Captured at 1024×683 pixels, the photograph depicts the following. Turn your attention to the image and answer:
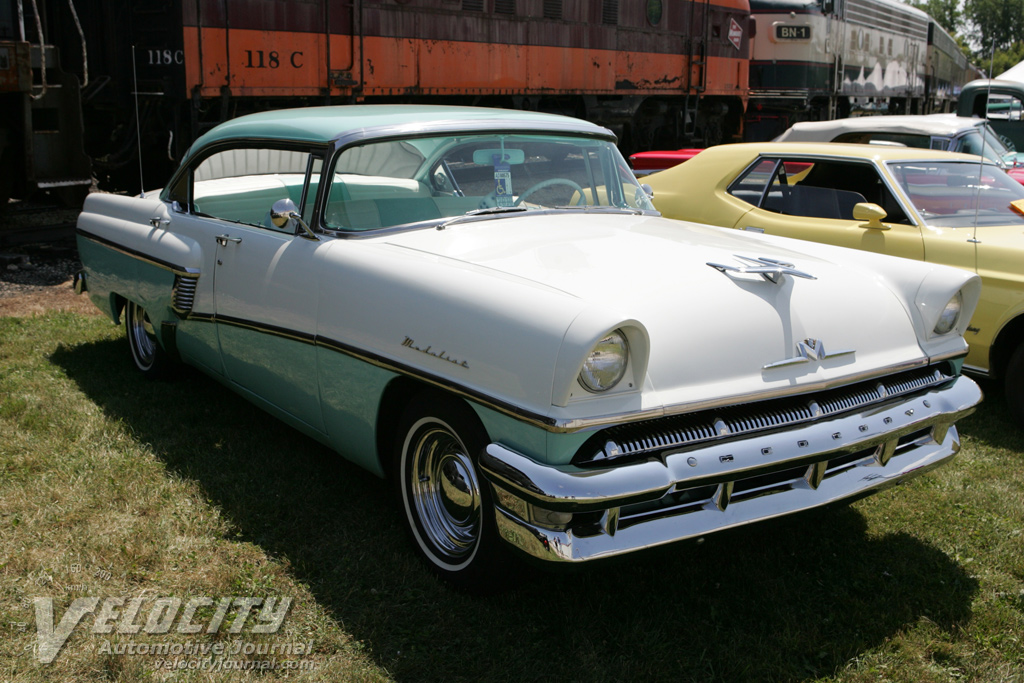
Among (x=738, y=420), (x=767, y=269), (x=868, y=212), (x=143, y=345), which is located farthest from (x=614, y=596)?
(x=143, y=345)

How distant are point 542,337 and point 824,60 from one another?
19.2 meters

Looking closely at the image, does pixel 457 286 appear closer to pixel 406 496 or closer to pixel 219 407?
pixel 406 496

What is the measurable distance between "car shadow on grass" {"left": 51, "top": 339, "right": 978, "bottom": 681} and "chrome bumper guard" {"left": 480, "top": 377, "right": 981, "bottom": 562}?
0.22 feet

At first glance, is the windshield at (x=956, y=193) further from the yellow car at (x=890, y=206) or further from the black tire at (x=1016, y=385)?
the black tire at (x=1016, y=385)

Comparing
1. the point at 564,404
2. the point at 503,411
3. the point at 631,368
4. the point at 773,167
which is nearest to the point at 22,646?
the point at 503,411

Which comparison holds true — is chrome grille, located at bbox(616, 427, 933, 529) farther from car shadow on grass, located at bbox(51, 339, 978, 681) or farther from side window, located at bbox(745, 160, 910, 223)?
side window, located at bbox(745, 160, 910, 223)

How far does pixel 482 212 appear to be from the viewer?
3582mm

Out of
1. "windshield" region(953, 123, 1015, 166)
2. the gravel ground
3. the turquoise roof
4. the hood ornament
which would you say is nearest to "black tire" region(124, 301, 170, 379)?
the turquoise roof

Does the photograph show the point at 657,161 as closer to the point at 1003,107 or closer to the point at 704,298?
the point at 704,298

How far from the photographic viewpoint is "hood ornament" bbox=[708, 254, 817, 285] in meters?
2.93

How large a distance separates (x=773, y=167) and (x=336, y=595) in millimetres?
3909

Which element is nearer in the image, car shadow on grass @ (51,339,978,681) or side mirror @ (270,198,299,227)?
car shadow on grass @ (51,339,978,681)

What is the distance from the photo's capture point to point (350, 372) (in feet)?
10.2

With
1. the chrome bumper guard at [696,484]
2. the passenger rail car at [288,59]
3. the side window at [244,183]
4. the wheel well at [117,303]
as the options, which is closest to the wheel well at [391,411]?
the chrome bumper guard at [696,484]
